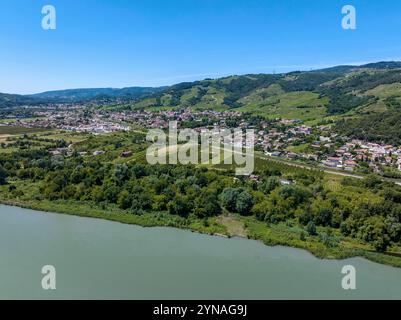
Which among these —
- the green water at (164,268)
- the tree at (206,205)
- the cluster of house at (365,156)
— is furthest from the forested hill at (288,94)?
the green water at (164,268)

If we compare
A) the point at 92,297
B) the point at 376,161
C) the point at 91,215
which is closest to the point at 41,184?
the point at 91,215

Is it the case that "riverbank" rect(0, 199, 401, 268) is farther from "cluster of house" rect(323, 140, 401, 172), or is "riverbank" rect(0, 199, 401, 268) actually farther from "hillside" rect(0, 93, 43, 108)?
"hillside" rect(0, 93, 43, 108)

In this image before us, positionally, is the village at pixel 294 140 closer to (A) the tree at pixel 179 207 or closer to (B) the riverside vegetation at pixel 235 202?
(B) the riverside vegetation at pixel 235 202

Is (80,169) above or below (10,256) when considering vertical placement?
above

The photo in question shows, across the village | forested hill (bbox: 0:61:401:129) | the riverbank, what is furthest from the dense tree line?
forested hill (bbox: 0:61:401:129)

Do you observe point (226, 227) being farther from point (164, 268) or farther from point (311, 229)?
point (164, 268)
